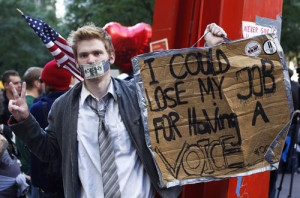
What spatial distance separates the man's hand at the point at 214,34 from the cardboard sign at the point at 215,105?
0.32 feet

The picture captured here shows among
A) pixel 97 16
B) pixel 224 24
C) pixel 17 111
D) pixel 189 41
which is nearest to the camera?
pixel 17 111

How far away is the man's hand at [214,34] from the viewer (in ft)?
10.3

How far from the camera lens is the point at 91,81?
10.3 feet

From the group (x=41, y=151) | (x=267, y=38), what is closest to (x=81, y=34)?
(x=41, y=151)

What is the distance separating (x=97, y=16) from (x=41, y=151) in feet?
40.3

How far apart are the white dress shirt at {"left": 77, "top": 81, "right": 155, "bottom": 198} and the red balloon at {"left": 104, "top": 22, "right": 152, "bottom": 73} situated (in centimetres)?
290

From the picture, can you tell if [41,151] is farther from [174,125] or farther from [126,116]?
[174,125]

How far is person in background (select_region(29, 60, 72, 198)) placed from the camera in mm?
4246

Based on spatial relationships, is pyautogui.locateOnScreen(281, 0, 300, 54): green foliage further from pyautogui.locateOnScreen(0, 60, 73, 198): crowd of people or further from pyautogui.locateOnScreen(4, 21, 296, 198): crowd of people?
pyautogui.locateOnScreen(4, 21, 296, 198): crowd of people

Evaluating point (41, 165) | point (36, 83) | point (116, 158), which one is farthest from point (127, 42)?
point (116, 158)

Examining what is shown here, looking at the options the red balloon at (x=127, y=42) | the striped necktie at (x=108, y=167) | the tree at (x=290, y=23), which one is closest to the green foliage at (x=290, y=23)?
the tree at (x=290, y=23)

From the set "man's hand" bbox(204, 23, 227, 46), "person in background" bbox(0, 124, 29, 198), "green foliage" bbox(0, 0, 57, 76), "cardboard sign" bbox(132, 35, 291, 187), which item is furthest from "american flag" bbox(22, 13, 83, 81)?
"green foliage" bbox(0, 0, 57, 76)

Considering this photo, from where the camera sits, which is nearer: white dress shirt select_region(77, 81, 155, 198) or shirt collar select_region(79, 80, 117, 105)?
white dress shirt select_region(77, 81, 155, 198)

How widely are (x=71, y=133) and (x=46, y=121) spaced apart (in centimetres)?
155
